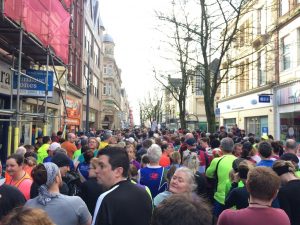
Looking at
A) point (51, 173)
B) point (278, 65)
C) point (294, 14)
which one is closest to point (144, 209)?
point (51, 173)

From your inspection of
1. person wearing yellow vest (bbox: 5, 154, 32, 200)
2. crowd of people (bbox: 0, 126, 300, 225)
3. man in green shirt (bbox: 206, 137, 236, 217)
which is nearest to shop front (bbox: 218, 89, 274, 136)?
man in green shirt (bbox: 206, 137, 236, 217)

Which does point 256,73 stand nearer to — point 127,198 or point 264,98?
point 264,98

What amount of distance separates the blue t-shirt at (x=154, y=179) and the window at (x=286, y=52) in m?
22.5

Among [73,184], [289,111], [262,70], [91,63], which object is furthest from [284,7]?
[73,184]

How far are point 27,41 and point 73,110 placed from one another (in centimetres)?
1594

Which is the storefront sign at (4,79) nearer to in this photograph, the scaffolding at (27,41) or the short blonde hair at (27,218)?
the scaffolding at (27,41)

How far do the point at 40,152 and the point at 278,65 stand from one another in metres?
22.2

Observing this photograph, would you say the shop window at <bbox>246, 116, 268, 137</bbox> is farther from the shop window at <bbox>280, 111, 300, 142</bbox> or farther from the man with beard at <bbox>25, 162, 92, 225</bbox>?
the man with beard at <bbox>25, 162, 92, 225</bbox>

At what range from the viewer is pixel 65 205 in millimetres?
3889

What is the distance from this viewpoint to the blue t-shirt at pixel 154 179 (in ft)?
20.7

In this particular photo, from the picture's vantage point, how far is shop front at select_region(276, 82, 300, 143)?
2514cm

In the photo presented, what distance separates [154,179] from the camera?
20.8 ft

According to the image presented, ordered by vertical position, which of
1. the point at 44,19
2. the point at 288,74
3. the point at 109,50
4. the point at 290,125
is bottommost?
the point at 290,125

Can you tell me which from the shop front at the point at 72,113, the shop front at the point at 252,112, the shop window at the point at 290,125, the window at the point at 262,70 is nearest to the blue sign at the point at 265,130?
the shop front at the point at 252,112
